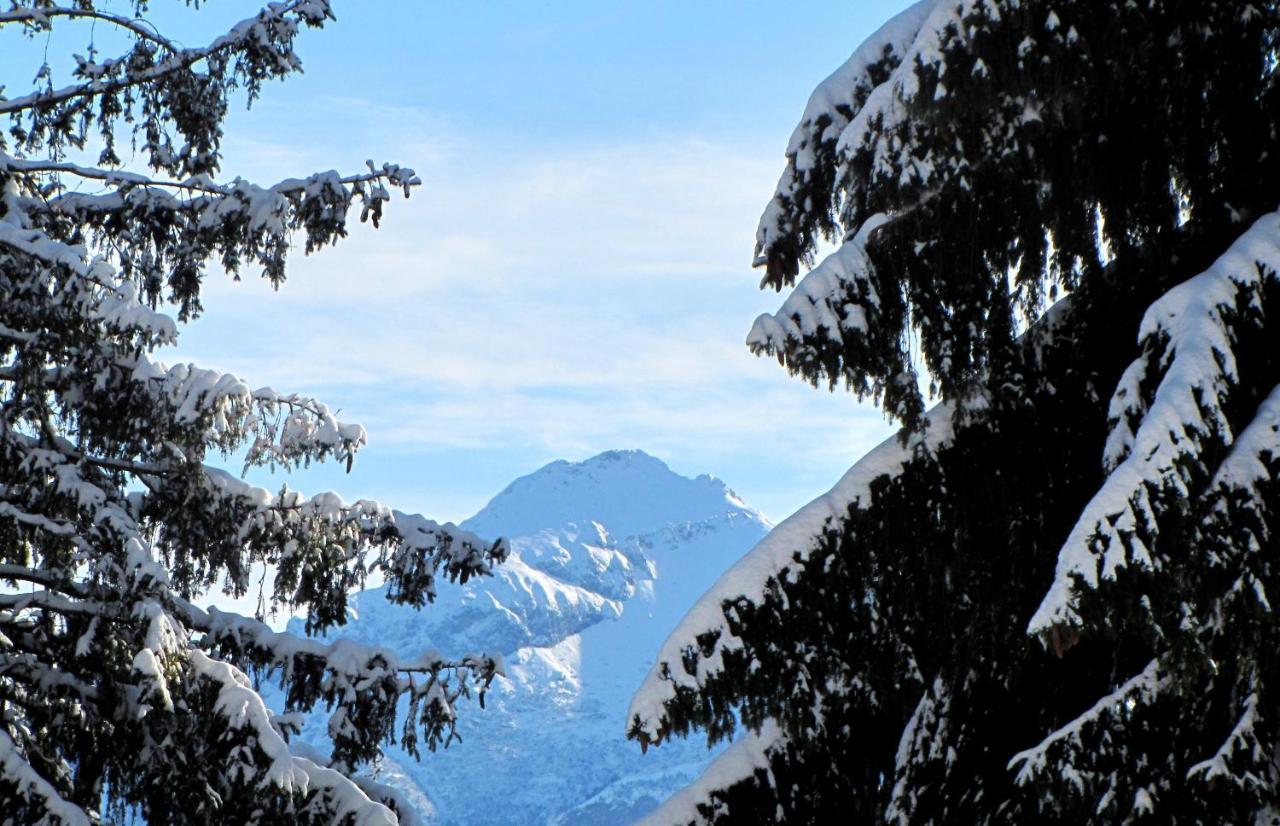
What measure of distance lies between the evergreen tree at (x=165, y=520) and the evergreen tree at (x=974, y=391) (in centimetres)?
344

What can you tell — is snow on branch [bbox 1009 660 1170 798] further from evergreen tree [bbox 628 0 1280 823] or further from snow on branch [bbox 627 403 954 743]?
snow on branch [bbox 627 403 954 743]

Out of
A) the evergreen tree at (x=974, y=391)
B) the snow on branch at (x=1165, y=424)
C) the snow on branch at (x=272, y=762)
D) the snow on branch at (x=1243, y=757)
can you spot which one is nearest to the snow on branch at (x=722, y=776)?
the evergreen tree at (x=974, y=391)

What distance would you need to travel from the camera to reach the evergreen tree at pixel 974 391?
3295 millimetres

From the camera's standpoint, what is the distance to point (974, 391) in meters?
3.77

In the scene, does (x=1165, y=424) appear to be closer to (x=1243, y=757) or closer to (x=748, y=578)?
(x=1243, y=757)

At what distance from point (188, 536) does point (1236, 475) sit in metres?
7.19

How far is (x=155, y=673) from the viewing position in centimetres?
609

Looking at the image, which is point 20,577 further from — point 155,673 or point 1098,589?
point 1098,589

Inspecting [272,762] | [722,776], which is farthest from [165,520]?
[722,776]

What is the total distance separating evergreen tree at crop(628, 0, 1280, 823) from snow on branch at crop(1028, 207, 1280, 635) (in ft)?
0.83

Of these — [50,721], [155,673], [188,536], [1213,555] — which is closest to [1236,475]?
[1213,555]

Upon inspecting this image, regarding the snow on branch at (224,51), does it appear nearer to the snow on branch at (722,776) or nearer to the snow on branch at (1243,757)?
the snow on branch at (722,776)

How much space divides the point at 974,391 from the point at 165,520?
6220 millimetres

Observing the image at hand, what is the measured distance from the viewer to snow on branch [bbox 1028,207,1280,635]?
2.48 meters
